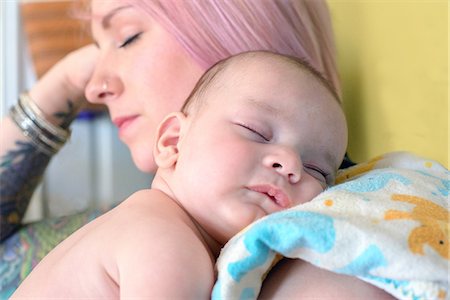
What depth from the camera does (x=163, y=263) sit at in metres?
0.59

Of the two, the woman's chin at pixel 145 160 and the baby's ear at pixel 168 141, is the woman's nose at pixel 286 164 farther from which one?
the woman's chin at pixel 145 160

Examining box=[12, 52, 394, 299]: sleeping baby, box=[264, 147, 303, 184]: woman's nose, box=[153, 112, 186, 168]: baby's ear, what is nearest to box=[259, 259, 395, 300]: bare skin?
box=[12, 52, 394, 299]: sleeping baby

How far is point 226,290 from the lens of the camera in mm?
583

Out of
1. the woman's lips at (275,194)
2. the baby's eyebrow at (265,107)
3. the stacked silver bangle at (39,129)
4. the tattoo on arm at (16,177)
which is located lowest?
the tattoo on arm at (16,177)

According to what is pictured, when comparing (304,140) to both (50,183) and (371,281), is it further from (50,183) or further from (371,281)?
(50,183)

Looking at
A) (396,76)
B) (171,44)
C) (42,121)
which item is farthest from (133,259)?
(42,121)

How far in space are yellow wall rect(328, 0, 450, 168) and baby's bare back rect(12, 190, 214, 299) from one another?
56 cm

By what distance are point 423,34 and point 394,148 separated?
0.25 metres

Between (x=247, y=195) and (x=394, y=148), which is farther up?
(x=247, y=195)

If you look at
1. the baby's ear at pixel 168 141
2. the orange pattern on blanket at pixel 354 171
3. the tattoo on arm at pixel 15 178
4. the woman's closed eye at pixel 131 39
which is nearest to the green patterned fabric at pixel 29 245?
the tattoo on arm at pixel 15 178

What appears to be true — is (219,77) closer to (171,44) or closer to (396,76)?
(171,44)

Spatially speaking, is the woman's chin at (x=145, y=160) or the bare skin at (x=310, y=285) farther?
the woman's chin at (x=145, y=160)

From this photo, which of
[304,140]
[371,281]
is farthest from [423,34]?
[371,281]

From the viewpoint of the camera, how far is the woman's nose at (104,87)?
1153 mm
